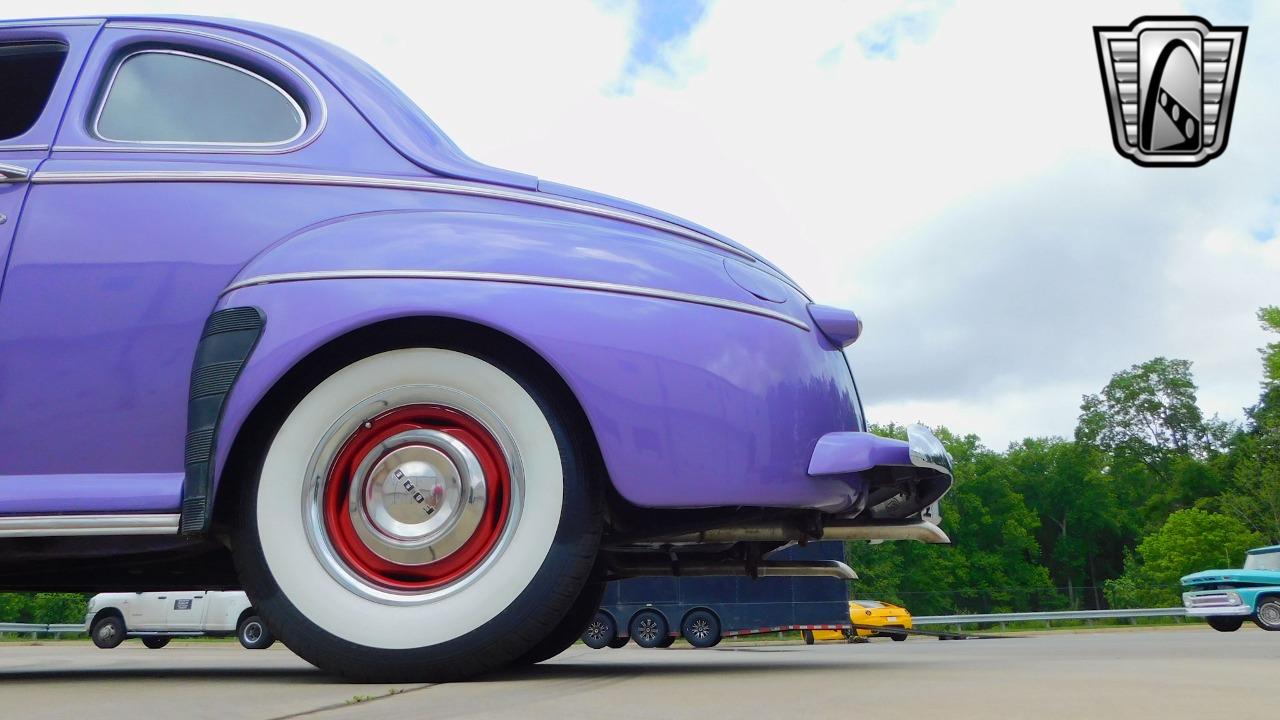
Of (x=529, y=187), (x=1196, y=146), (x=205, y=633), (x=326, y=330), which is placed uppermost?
(x=1196, y=146)

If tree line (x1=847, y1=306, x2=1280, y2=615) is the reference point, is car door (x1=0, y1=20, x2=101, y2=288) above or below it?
below

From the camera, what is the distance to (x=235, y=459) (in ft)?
8.00

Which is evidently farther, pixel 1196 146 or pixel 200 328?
pixel 1196 146

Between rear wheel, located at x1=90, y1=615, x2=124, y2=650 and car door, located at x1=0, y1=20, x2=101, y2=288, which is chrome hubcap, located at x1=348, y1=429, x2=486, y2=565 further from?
rear wheel, located at x1=90, y1=615, x2=124, y2=650

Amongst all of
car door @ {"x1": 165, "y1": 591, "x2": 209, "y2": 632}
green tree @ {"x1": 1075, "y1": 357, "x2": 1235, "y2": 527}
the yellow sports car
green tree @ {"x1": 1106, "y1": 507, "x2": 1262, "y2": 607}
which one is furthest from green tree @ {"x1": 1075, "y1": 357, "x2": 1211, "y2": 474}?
car door @ {"x1": 165, "y1": 591, "x2": 209, "y2": 632}

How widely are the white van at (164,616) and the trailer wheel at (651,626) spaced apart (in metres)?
5.99

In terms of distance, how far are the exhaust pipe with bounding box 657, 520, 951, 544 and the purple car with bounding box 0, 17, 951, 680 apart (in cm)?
14

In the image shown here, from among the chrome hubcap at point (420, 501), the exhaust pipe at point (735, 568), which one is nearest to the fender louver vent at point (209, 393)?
the chrome hubcap at point (420, 501)

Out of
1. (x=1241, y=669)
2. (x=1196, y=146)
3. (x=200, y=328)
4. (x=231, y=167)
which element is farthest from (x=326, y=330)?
(x=1196, y=146)

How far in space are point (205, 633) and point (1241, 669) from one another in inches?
606

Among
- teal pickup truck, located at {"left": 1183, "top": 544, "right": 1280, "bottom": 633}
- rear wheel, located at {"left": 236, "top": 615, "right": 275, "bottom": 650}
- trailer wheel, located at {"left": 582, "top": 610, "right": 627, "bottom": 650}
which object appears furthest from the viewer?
trailer wheel, located at {"left": 582, "top": 610, "right": 627, "bottom": 650}

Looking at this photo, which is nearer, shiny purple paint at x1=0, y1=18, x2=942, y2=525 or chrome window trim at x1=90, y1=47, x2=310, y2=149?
shiny purple paint at x1=0, y1=18, x2=942, y2=525

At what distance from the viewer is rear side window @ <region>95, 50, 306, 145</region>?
2.87 metres

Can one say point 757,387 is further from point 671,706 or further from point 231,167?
point 231,167
